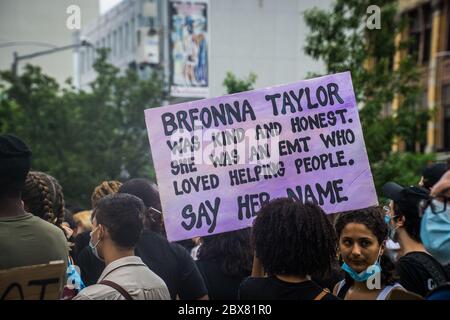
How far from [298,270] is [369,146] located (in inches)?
530

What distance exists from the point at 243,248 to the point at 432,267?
1.24m

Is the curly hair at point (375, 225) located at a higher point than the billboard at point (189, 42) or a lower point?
lower

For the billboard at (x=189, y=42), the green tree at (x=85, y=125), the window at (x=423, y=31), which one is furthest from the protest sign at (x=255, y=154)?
the window at (x=423, y=31)

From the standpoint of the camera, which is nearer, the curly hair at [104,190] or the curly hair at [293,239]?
the curly hair at [293,239]

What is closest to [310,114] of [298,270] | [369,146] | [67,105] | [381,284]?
[381,284]

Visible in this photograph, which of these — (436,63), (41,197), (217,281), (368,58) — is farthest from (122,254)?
(436,63)

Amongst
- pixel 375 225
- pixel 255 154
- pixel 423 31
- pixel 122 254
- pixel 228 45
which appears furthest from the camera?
pixel 423 31

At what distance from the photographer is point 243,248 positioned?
5.44 metres

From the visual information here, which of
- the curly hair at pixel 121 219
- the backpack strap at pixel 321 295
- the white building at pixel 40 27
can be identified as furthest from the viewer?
the white building at pixel 40 27

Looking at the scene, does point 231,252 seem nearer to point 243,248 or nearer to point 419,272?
point 243,248

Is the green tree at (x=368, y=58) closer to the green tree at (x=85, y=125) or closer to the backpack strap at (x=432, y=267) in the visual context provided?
the green tree at (x=85, y=125)

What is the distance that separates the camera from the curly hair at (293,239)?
3.98 metres

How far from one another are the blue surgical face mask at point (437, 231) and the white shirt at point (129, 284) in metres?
1.24

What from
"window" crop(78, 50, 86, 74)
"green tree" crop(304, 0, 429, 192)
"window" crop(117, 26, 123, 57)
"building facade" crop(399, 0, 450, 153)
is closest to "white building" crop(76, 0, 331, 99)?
A: "building facade" crop(399, 0, 450, 153)
